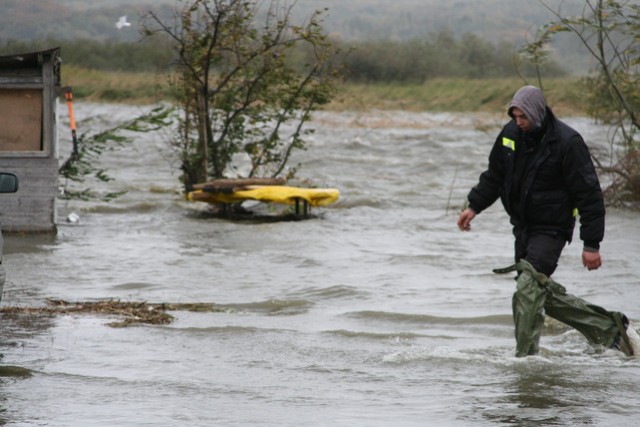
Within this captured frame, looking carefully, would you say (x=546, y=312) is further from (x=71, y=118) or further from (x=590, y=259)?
(x=71, y=118)

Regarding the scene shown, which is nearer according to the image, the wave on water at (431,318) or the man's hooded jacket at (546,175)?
the man's hooded jacket at (546,175)

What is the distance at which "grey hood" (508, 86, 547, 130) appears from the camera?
23.3 ft

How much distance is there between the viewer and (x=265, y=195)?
1689 cm

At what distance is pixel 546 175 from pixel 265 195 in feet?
32.4

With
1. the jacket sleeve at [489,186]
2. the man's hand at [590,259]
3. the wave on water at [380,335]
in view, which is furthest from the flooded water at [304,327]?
the jacket sleeve at [489,186]

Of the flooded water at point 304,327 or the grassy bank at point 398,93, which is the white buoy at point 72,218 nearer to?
the flooded water at point 304,327

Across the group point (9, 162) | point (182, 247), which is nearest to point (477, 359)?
point (182, 247)

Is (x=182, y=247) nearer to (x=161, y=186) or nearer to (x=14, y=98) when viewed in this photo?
(x=14, y=98)

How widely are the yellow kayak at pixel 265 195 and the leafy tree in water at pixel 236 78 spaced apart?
1263 millimetres

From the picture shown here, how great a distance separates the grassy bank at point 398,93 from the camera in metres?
44.4

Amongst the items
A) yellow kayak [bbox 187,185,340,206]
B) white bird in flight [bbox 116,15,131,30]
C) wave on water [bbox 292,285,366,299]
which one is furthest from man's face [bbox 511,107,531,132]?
white bird in flight [bbox 116,15,131,30]

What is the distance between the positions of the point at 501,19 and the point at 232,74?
134 metres

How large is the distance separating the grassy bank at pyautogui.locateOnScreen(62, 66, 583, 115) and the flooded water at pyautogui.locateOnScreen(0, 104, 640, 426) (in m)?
24.8

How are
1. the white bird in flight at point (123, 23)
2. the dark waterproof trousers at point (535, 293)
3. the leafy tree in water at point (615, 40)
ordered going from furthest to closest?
the white bird in flight at point (123, 23) < the leafy tree in water at point (615, 40) < the dark waterproof trousers at point (535, 293)
